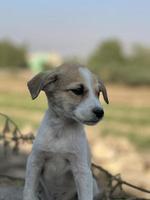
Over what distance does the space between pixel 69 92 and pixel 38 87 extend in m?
0.14

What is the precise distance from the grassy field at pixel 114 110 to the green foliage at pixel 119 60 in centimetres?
498

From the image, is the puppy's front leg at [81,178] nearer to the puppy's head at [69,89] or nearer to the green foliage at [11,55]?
the puppy's head at [69,89]

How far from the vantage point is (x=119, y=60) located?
54.4 metres

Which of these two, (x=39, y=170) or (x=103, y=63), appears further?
(x=103, y=63)

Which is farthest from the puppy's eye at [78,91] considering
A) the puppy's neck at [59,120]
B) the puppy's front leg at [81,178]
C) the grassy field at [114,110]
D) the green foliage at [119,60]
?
the green foliage at [119,60]

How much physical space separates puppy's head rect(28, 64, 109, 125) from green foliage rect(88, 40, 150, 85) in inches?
1638

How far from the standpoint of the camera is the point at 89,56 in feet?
182

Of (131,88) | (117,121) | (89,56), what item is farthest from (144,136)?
(89,56)

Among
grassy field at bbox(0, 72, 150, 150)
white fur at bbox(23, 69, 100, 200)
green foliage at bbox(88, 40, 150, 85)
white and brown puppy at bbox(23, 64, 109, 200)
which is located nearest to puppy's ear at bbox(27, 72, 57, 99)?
white and brown puppy at bbox(23, 64, 109, 200)

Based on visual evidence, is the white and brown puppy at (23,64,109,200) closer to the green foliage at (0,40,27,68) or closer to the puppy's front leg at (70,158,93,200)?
the puppy's front leg at (70,158,93,200)

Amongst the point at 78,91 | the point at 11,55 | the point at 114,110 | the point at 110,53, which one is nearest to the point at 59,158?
the point at 78,91

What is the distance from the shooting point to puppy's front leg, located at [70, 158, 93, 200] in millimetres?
2705

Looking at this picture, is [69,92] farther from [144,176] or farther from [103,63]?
[103,63]

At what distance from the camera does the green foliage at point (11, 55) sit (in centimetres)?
5806
